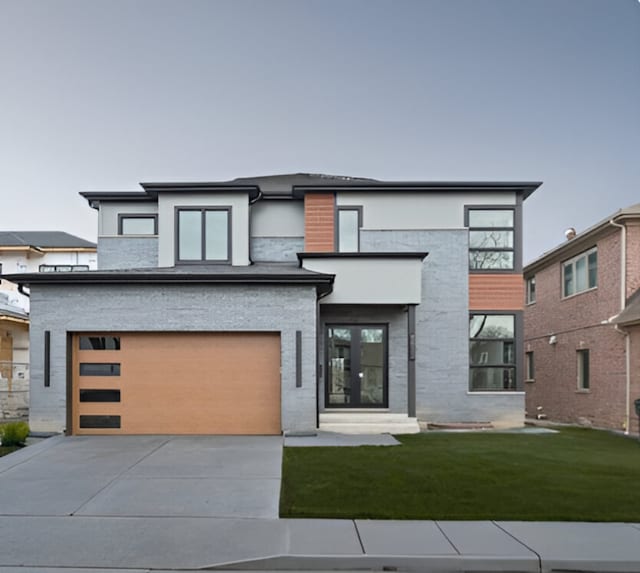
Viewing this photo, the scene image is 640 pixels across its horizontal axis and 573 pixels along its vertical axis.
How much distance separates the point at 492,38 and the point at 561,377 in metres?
11.5

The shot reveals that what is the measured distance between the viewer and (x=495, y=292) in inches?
558

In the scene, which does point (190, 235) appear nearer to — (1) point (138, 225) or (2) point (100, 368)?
(1) point (138, 225)

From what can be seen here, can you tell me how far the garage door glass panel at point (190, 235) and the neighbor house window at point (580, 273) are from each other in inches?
466

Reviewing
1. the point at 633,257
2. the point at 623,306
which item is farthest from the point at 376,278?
the point at 633,257

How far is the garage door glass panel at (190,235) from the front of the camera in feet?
47.9

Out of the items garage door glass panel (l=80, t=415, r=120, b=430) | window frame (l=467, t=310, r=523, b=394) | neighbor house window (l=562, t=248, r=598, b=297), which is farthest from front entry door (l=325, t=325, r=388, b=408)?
neighbor house window (l=562, t=248, r=598, b=297)

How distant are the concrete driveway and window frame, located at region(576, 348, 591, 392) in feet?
35.9

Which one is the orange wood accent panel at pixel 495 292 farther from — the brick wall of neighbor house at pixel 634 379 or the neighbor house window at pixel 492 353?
the brick wall of neighbor house at pixel 634 379

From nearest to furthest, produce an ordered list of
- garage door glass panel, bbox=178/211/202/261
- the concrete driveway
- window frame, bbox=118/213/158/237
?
the concrete driveway, garage door glass panel, bbox=178/211/202/261, window frame, bbox=118/213/158/237

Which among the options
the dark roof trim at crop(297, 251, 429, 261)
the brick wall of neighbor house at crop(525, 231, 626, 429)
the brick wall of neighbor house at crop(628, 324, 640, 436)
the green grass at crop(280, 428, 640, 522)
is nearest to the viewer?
the green grass at crop(280, 428, 640, 522)

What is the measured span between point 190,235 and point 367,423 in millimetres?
7044

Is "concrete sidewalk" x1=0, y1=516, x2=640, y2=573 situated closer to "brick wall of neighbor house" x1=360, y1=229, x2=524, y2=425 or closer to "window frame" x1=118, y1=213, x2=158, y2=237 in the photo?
"brick wall of neighbor house" x1=360, y1=229, x2=524, y2=425

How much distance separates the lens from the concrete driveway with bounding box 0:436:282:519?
642 centimetres

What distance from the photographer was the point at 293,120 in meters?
21.0
